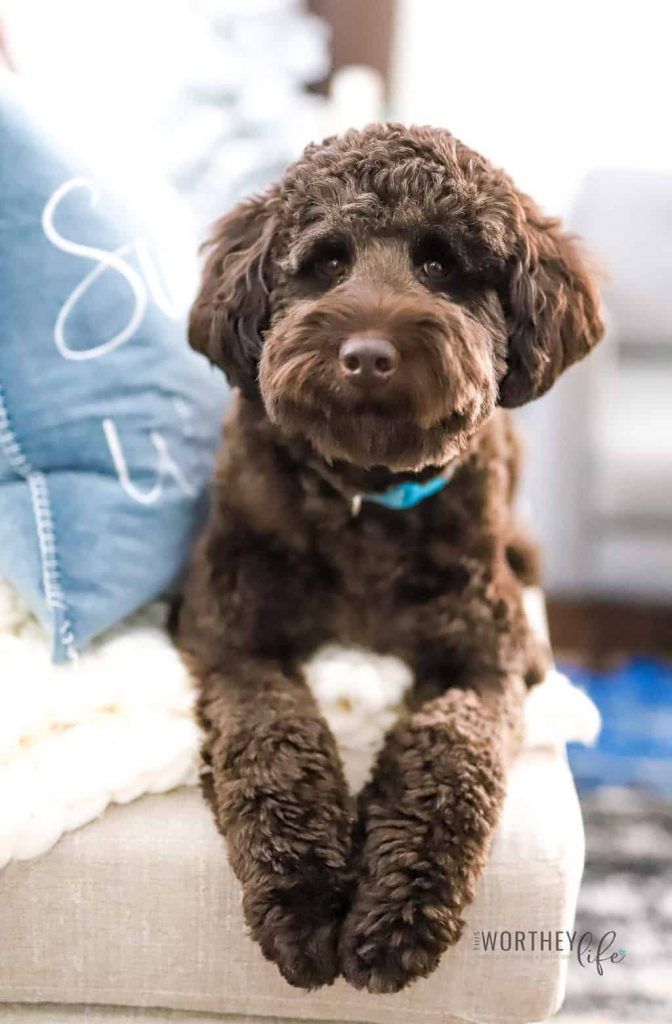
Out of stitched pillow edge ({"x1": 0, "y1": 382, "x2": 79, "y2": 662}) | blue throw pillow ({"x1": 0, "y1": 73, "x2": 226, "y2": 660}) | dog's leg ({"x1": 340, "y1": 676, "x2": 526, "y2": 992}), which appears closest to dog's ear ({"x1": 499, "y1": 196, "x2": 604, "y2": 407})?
dog's leg ({"x1": 340, "y1": 676, "x2": 526, "y2": 992})

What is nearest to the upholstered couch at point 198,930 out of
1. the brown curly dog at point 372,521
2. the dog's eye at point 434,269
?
the brown curly dog at point 372,521

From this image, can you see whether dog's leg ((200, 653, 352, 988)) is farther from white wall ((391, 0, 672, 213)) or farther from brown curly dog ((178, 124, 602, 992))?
white wall ((391, 0, 672, 213))

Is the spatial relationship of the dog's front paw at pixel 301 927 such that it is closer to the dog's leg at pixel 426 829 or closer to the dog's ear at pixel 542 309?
the dog's leg at pixel 426 829

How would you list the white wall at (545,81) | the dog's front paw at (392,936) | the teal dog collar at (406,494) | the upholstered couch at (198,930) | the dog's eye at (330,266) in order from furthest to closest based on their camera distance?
1. the white wall at (545,81)
2. the teal dog collar at (406,494)
3. the dog's eye at (330,266)
4. the upholstered couch at (198,930)
5. the dog's front paw at (392,936)

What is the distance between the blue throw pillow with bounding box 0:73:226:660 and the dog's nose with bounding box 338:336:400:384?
1.53ft

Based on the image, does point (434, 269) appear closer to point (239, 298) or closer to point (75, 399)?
point (239, 298)

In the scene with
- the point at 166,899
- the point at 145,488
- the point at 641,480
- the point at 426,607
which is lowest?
the point at 641,480

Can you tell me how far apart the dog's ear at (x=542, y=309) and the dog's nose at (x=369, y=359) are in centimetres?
26

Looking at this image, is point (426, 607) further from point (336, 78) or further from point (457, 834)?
point (336, 78)

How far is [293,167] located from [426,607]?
2.00 feet

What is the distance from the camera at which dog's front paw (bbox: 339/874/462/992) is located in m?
1.06

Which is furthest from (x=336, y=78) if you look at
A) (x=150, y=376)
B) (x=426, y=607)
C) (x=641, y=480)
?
(x=426, y=607)

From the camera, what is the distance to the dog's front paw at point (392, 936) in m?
1.06

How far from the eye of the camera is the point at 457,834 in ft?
3.76
